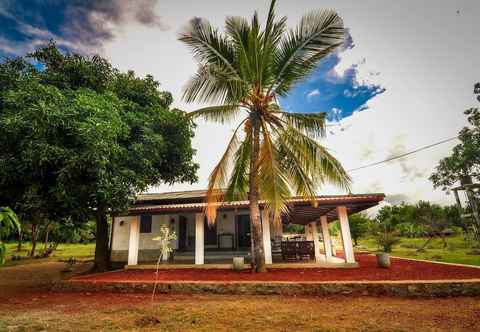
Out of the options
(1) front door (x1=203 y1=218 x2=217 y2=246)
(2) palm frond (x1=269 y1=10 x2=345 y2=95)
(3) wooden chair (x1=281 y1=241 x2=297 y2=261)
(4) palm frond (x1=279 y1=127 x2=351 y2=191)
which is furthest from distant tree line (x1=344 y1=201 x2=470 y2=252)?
(2) palm frond (x1=269 y1=10 x2=345 y2=95)

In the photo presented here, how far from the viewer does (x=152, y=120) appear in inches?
433

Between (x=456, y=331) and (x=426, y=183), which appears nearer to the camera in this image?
(x=456, y=331)

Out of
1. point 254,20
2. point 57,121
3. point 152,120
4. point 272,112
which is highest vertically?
point 254,20

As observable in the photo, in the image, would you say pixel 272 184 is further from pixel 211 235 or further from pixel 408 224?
pixel 408 224

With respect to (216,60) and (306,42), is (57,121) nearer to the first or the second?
(216,60)

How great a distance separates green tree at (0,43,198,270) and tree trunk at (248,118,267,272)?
14.9ft

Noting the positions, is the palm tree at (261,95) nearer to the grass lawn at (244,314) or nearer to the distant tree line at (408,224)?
the grass lawn at (244,314)

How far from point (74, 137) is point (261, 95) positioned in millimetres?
6786

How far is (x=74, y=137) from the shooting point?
26.1ft

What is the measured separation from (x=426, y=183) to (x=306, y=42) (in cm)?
3196

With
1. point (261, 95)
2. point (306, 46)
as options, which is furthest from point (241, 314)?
point (306, 46)

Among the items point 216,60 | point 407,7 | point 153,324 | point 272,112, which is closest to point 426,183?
point 407,7

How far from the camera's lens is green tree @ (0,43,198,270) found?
748 cm

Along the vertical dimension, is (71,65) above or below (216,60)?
above
